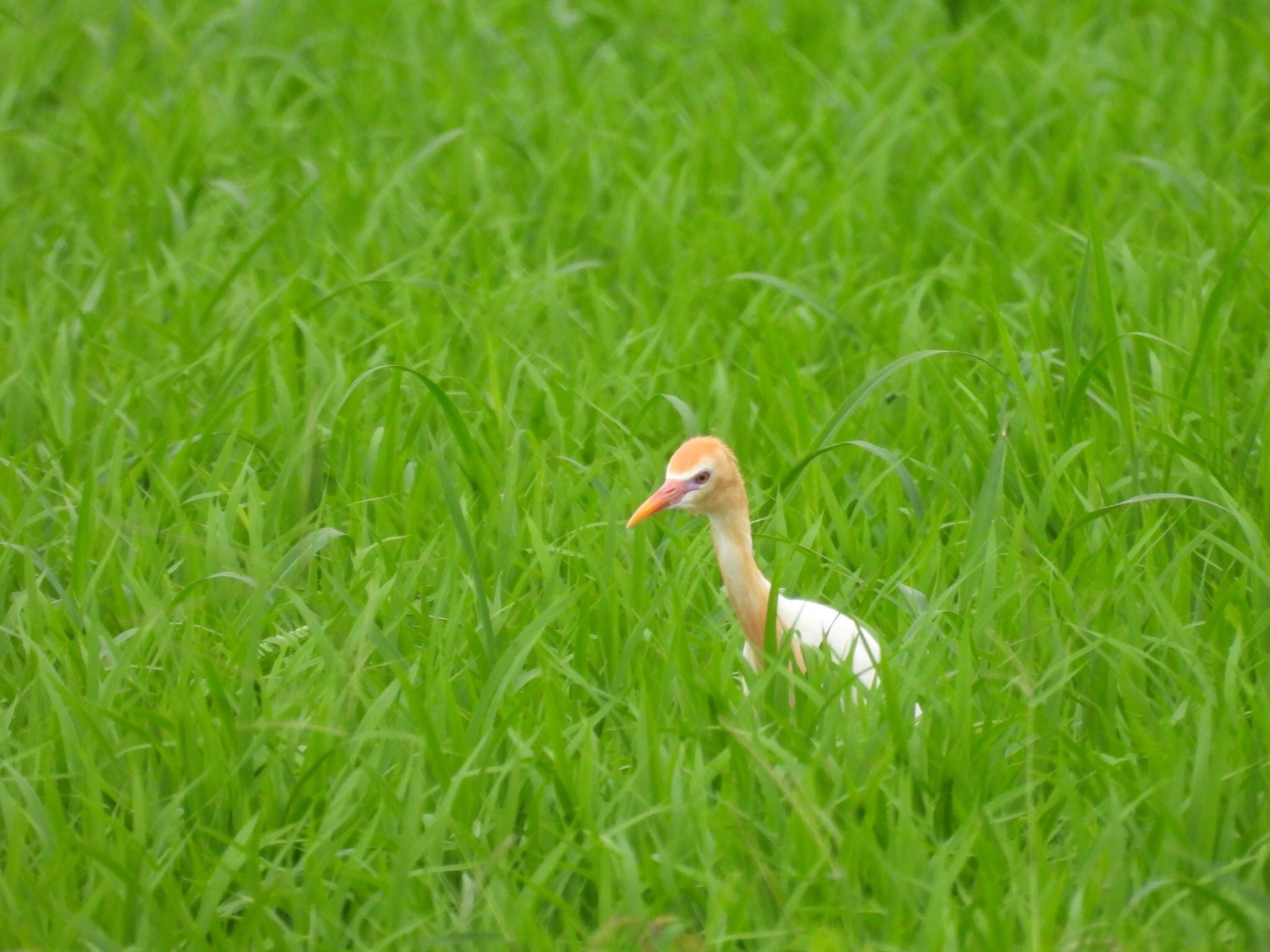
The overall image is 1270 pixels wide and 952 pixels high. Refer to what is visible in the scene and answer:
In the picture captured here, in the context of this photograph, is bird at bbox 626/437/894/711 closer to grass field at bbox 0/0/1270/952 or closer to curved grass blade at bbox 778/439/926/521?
grass field at bbox 0/0/1270/952

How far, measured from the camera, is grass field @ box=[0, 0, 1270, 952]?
275 centimetres

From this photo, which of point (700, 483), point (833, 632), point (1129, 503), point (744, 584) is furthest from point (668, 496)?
point (1129, 503)

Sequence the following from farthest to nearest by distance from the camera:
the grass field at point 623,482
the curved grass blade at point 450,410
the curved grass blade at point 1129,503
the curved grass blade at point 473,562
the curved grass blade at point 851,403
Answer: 1. the curved grass blade at point 851,403
2. the curved grass blade at point 450,410
3. the curved grass blade at point 1129,503
4. the curved grass blade at point 473,562
5. the grass field at point 623,482

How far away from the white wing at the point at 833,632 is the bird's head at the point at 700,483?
240 millimetres

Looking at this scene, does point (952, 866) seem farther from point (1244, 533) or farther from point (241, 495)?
point (241, 495)

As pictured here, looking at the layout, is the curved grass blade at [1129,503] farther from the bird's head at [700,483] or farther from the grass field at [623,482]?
the bird's head at [700,483]

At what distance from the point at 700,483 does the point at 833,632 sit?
15.3 inches

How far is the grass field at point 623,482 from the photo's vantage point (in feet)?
9.03

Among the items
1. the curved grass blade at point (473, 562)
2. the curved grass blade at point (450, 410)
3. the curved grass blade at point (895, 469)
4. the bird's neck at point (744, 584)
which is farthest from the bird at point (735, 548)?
the curved grass blade at point (450, 410)

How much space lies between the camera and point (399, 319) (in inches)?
182

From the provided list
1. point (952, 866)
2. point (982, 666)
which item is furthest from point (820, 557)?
point (952, 866)

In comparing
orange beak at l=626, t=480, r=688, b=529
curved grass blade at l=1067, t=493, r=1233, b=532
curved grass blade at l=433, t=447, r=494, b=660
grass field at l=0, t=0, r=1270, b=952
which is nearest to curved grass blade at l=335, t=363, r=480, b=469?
grass field at l=0, t=0, r=1270, b=952

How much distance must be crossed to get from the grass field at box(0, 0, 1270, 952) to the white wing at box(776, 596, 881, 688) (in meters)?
0.08

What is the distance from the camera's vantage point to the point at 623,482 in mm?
3889
